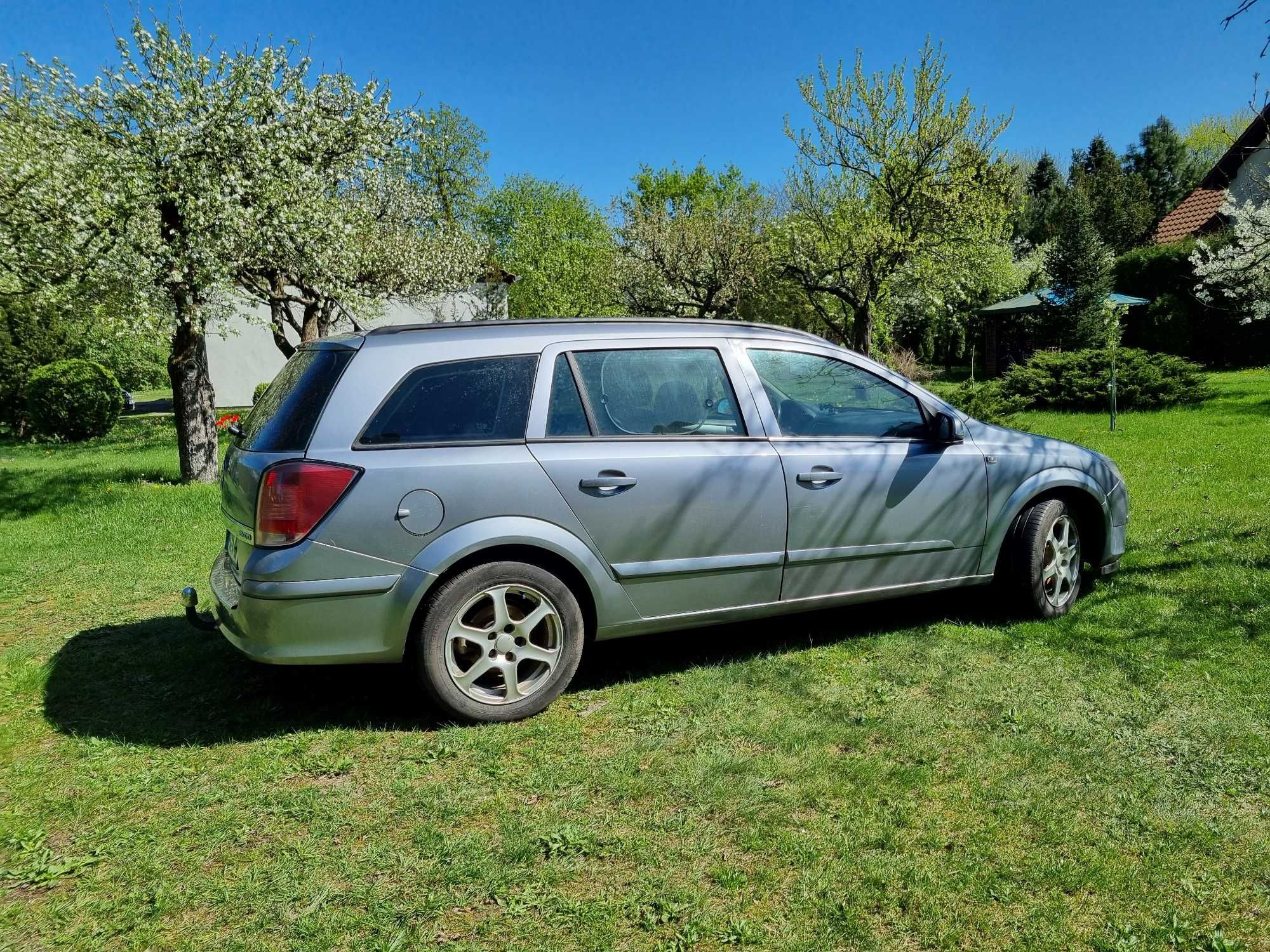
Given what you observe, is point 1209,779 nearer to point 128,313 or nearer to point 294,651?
point 294,651

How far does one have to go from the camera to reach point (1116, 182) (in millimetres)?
48875

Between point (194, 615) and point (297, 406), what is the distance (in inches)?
48.1

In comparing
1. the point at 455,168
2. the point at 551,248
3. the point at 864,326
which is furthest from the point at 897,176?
the point at 455,168

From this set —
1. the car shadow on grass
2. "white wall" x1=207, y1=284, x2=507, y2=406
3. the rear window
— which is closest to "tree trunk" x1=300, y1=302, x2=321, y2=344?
the car shadow on grass

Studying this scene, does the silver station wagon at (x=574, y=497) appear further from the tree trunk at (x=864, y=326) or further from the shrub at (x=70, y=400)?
the shrub at (x=70, y=400)

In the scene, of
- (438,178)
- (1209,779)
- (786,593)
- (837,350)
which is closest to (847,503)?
(786,593)

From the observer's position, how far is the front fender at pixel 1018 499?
5035mm

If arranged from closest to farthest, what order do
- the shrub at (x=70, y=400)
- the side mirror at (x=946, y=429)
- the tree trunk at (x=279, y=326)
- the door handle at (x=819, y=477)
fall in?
1. the door handle at (x=819, y=477)
2. the side mirror at (x=946, y=429)
3. the tree trunk at (x=279, y=326)
4. the shrub at (x=70, y=400)

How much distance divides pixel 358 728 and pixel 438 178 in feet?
157

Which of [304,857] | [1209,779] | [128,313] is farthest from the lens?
[128,313]

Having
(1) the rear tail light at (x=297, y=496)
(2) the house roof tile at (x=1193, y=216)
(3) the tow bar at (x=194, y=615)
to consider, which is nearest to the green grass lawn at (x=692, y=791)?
(3) the tow bar at (x=194, y=615)

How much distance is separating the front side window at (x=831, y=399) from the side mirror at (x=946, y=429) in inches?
3.0

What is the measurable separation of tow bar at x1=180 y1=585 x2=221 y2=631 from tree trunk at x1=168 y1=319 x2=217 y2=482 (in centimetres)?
798

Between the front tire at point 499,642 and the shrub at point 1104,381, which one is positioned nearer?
the front tire at point 499,642
